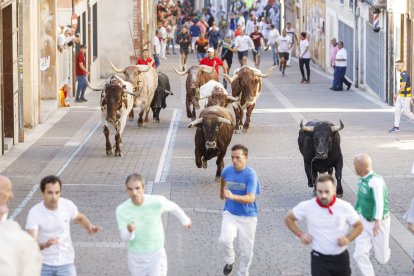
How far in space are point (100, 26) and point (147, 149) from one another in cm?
2111

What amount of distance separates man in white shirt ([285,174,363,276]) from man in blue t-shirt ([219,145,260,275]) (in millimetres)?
2130

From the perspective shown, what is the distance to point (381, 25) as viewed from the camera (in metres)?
39.2

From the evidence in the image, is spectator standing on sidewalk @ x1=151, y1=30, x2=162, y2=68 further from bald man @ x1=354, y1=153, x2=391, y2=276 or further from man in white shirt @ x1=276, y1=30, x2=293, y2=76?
bald man @ x1=354, y1=153, x2=391, y2=276

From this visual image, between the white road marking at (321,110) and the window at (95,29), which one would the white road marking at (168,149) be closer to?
the white road marking at (321,110)

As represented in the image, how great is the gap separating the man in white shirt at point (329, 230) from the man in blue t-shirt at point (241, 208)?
6.99ft

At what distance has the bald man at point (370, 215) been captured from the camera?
556 inches

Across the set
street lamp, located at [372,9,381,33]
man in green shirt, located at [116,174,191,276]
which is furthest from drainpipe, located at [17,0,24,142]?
man in green shirt, located at [116,174,191,276]

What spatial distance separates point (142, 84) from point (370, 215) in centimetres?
1673

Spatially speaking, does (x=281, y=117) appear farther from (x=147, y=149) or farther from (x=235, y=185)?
(x=235, y=185)

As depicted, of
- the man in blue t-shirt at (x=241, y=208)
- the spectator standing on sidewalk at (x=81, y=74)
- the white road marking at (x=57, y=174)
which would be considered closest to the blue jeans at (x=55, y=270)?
the man in blue t-shirt at (x=241, y=208)

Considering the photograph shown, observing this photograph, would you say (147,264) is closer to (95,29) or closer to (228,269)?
(228,269)

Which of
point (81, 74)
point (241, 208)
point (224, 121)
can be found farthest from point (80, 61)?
point (241, 208)

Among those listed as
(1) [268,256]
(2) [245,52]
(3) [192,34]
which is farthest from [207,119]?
(3) [192,34]

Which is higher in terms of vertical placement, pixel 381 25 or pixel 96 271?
pixel 381 25
